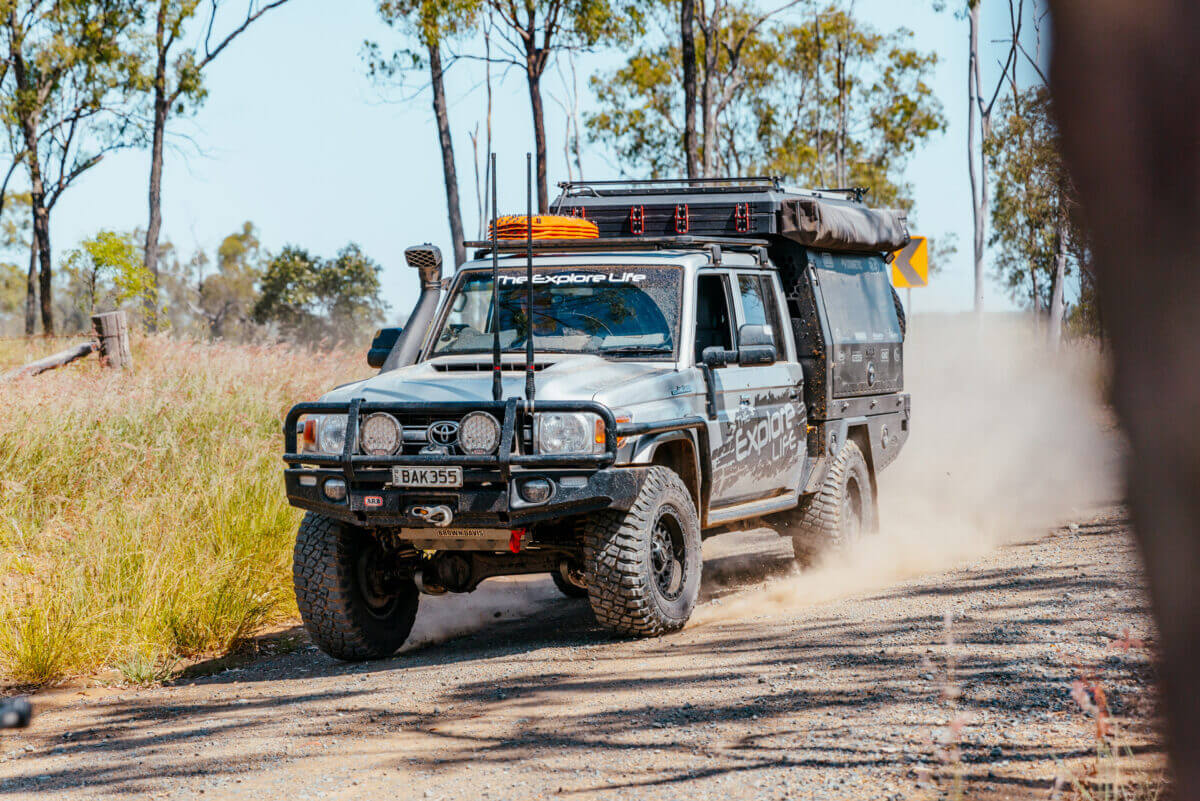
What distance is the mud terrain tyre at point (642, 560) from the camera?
6281 millimetres

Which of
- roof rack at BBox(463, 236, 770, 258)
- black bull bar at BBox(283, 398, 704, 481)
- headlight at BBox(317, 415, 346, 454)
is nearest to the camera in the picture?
black bull bar at BBox(283, 398, 704, 481)

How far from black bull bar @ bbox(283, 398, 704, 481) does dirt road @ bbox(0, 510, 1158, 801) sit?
3.24 ft

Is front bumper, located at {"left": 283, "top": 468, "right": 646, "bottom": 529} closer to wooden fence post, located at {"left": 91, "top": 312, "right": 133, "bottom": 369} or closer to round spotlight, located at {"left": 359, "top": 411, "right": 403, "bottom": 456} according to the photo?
round spotlight, located at {"left": 359, "top": 411, "right": 403, "bottom": 456}

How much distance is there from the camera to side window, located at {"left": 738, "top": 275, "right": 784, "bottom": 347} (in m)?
→ 7.96

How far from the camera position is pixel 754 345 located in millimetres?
7227

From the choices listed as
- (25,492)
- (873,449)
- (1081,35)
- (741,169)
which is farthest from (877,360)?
(741,169)

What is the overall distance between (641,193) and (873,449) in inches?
104

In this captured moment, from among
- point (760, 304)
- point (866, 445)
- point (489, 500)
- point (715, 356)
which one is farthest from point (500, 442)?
point (866, 445)

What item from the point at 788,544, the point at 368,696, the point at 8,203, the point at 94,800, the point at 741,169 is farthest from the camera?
the point at 8,203

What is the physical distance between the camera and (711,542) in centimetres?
1158

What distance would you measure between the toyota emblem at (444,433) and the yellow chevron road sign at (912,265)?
9948 millimetres

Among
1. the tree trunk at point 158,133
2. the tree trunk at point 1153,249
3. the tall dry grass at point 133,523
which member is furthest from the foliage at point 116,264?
the tree trunk at point 1153,249

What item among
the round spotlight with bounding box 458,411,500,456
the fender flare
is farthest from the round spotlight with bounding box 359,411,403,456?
the fender flare

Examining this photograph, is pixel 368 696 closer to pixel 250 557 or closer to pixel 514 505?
pixel 514 505
